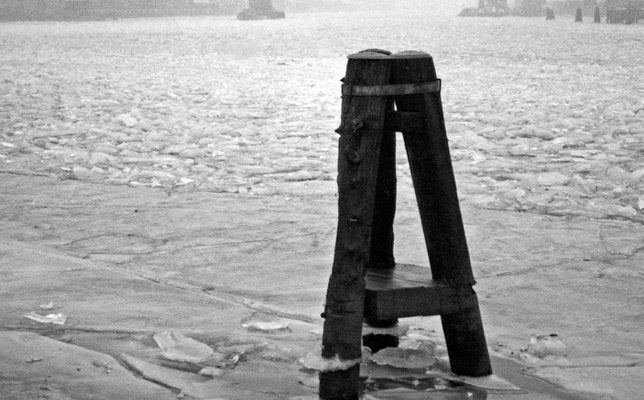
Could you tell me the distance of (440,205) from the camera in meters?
2.79

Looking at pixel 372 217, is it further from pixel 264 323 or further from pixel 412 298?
pixel 264 323

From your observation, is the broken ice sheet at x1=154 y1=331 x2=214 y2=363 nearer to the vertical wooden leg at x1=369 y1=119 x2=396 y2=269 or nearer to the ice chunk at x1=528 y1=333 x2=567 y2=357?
the vertical wooden leg at x1=369 y1=119 x2=396 y2=269

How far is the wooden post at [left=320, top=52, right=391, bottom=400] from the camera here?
105 inches

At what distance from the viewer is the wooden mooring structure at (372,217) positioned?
8.73 feet

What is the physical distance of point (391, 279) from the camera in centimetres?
290

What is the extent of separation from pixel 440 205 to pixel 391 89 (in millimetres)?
395

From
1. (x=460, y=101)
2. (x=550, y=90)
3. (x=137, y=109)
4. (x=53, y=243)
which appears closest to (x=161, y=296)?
(x=53, y=243)

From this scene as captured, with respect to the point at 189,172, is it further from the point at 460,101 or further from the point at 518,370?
the point at 460,101

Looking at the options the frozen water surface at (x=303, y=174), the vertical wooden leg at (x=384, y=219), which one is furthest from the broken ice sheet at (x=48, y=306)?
the vertical wooden leg at (x=384, y=219)

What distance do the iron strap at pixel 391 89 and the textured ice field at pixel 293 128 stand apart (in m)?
2.83

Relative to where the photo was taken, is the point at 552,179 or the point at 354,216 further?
the point at 552,179

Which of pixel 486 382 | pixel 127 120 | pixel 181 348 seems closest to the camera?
pixel 486 382

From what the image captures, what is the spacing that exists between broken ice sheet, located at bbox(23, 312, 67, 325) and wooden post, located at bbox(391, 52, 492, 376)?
1453mm

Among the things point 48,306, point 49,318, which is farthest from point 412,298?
point 48,306
